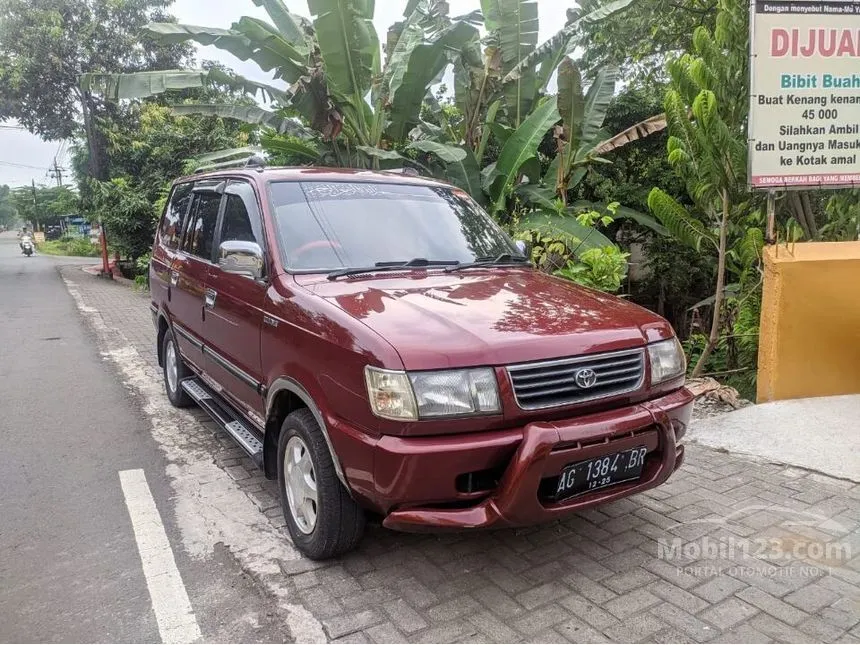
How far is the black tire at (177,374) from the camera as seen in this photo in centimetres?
571

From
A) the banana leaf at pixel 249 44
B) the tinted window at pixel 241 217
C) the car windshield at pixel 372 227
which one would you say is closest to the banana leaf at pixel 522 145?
the banana leaf at pixel 249 44

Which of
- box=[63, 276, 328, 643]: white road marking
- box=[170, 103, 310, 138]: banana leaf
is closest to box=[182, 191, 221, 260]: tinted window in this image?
box=[63, 276, 328, 643]: white road marking

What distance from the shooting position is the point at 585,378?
9.33 ft

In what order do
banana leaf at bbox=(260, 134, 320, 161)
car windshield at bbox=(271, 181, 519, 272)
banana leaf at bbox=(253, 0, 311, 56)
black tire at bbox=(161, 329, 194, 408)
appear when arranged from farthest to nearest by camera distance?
1. banana leaf at bbox=(253, 0, 311, 56)
2. banana leaf at bbox=(260, 134, 320, 161)
3. black tire at bbox=(161, 329, 194, 408)
4. car windshield at bbox=(271, 181, 519, 272)

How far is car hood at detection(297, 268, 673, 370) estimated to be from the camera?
2.69m

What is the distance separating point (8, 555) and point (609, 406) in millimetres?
3110

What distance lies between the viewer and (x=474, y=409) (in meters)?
2.65

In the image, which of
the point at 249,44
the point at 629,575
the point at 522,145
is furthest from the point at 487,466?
the point at 249,44

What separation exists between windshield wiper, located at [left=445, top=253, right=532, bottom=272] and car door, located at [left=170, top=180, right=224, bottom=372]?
182 centimetres

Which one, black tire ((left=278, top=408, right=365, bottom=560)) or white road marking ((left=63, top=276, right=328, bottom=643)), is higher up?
black tire ((left=278, top=408, right=365, bottom=560))

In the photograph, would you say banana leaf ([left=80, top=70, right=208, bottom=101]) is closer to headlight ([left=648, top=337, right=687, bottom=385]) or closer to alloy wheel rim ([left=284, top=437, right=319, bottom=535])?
alloy wheel rim ([left=284, top=437, right=319, bottom=535])

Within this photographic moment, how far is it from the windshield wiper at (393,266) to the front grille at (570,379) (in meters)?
1.22

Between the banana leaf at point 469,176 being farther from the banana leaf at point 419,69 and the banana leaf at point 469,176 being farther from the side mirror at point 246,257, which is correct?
the side mirror at point 246,257

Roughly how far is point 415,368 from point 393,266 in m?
1.21
